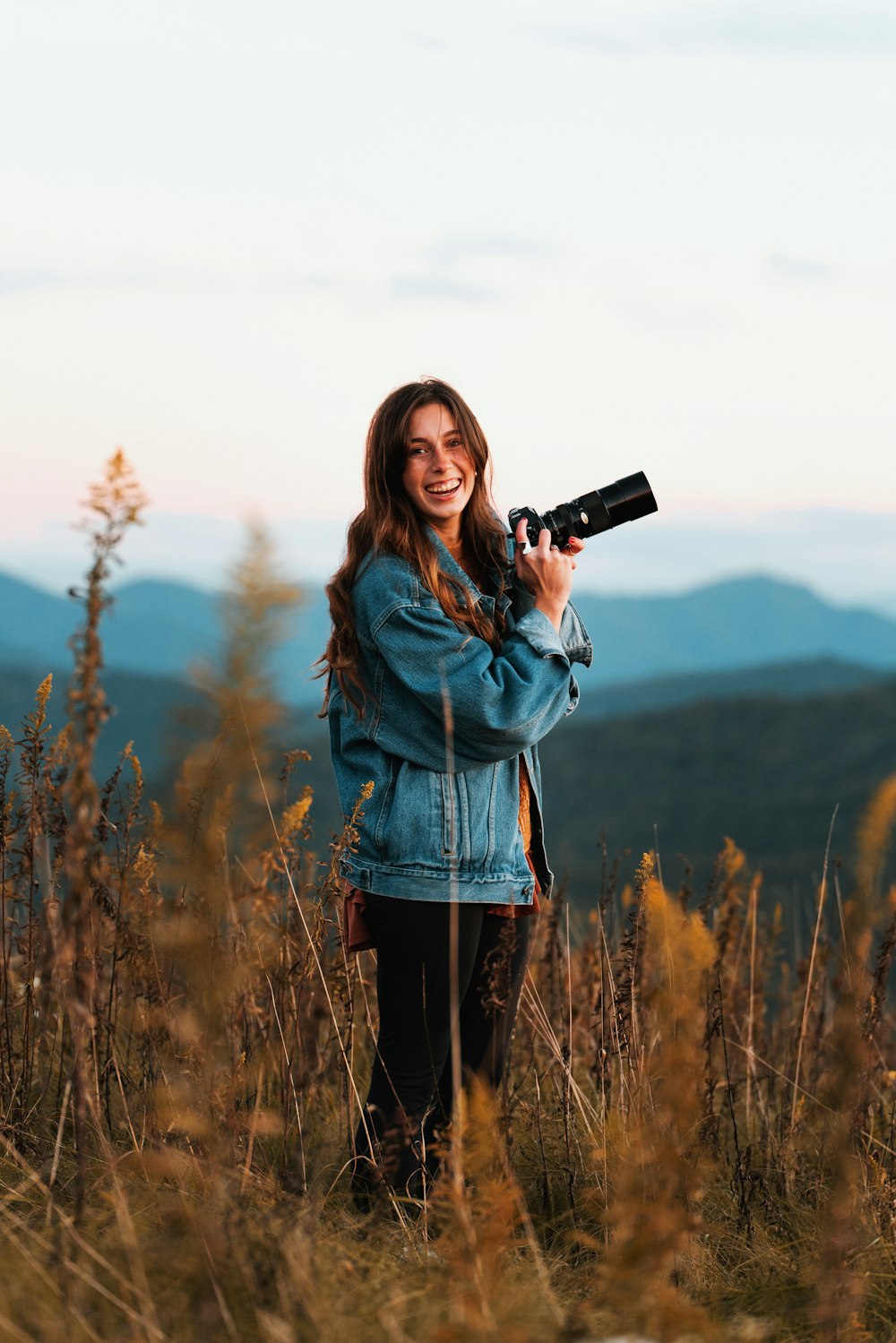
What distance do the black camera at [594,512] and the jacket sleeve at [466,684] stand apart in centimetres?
28

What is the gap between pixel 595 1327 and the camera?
5.68ft

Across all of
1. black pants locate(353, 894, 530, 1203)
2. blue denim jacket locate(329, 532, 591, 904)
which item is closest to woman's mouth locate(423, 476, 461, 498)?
blue denim jacket locate(329, 532, 591, 904)

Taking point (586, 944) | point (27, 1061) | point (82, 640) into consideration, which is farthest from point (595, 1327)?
point (586, 944)

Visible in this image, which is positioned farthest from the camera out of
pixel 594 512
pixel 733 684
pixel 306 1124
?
pixel 733 684

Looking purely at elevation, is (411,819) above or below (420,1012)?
above

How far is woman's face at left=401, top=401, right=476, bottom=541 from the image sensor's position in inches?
97.9

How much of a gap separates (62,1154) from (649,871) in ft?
4.49

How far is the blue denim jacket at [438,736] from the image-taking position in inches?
89.2

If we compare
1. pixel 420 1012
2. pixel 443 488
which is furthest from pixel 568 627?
pixel 420 1012

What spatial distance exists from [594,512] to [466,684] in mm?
592

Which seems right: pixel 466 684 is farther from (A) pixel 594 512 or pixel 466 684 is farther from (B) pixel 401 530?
(A) pixel 594 512

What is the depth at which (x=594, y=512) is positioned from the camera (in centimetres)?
261

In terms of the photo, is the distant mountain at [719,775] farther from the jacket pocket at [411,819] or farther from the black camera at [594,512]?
the jacket pocket at [411,819]

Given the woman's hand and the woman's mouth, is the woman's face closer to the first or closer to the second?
the woman's mouth
